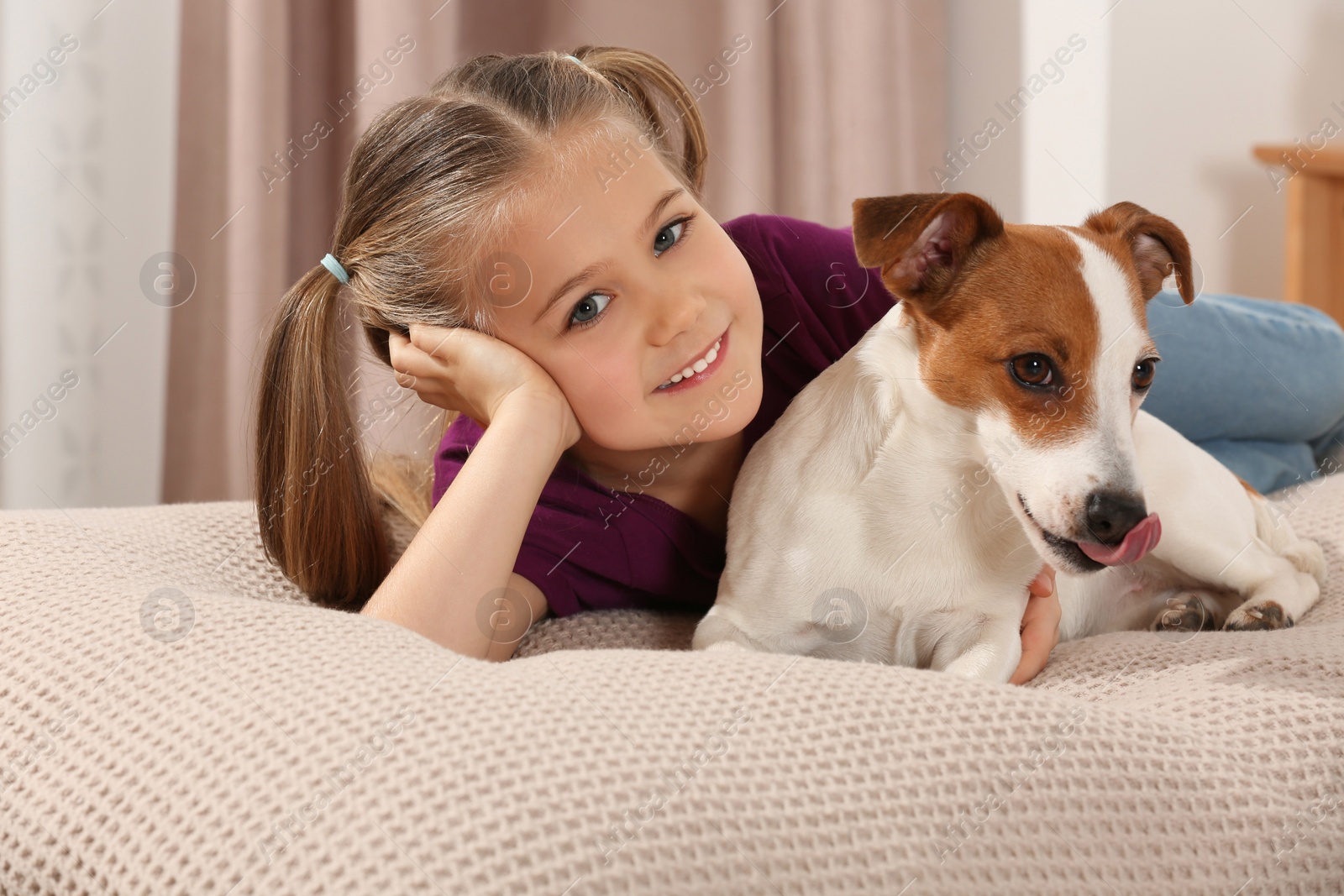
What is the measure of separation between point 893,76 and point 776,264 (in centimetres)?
169

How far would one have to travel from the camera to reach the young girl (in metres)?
1.20

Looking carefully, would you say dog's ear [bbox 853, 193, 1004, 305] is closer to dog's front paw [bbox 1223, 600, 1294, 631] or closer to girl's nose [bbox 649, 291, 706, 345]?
girl's nose [bbox 649, 291, 706, 345]

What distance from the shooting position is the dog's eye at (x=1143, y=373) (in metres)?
1.10

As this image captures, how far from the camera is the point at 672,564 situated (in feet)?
4.66

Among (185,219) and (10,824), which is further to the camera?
(185,219)

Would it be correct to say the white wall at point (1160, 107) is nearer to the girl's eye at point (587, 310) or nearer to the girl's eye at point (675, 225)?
the girl's eye at point (675, 225)

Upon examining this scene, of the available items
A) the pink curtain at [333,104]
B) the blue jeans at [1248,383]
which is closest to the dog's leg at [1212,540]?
the blue jeans at [1248,383]

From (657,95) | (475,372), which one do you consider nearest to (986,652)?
(475,372)

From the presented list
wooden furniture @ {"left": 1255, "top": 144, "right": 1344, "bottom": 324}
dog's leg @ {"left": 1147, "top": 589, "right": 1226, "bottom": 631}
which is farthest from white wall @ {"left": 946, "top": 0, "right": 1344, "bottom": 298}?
dog's leg @ {"left": 1147, "top": 589, "right": 1226, "bottom": 631}

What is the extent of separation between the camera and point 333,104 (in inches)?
101

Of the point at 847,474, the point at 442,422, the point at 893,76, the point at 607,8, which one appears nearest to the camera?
the point at 847,474

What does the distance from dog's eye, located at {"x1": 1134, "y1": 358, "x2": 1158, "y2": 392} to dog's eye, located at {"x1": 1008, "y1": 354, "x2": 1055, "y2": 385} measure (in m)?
0.11

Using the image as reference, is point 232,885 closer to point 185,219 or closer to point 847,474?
point 847,474

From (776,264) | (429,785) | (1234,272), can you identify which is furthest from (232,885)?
(1234,272)
